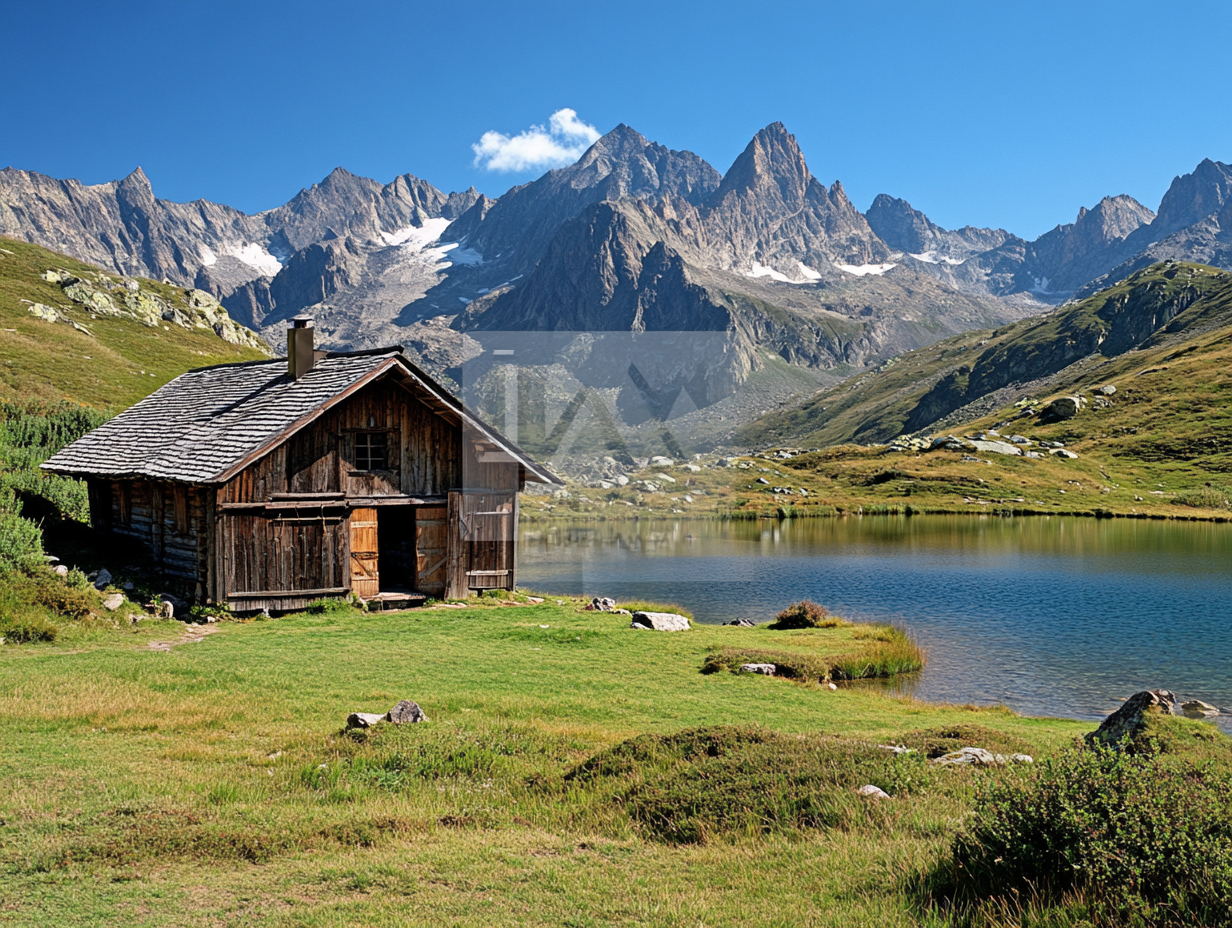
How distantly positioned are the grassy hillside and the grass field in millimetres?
56962

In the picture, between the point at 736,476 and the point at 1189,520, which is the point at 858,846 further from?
the point at 736,476

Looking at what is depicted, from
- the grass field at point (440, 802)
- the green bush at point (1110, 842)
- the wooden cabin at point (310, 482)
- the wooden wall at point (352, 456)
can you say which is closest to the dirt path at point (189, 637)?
the wooden cabin at point (310, 482)

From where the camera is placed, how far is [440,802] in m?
10.5

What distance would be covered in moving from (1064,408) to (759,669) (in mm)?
146683

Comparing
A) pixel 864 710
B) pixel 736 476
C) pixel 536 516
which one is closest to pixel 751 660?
pixel 864 710

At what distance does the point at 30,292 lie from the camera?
4592 inches

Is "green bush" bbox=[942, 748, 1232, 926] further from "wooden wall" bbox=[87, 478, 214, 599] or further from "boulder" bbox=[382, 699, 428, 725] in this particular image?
"wooden wall" bbox=[87, 478, 214, 599]

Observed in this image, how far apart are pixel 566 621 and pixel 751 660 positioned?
25.8 ft

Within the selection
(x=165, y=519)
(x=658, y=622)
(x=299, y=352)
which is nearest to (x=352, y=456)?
(x=299, y=352)

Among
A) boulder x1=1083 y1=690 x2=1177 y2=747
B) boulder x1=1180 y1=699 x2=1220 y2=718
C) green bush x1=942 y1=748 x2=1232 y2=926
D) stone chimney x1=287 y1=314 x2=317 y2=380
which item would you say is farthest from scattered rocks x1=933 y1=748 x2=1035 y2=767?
stone chimney x1=287 y1=314 x2=317 y2=380

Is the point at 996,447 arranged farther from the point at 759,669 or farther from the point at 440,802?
the point at 440,802

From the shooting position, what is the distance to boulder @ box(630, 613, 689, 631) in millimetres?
27391

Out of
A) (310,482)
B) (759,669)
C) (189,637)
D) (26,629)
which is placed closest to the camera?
(26,629)

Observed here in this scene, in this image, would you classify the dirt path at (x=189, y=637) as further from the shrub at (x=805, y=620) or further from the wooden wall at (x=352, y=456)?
the shrub at (x=805, y=620)
